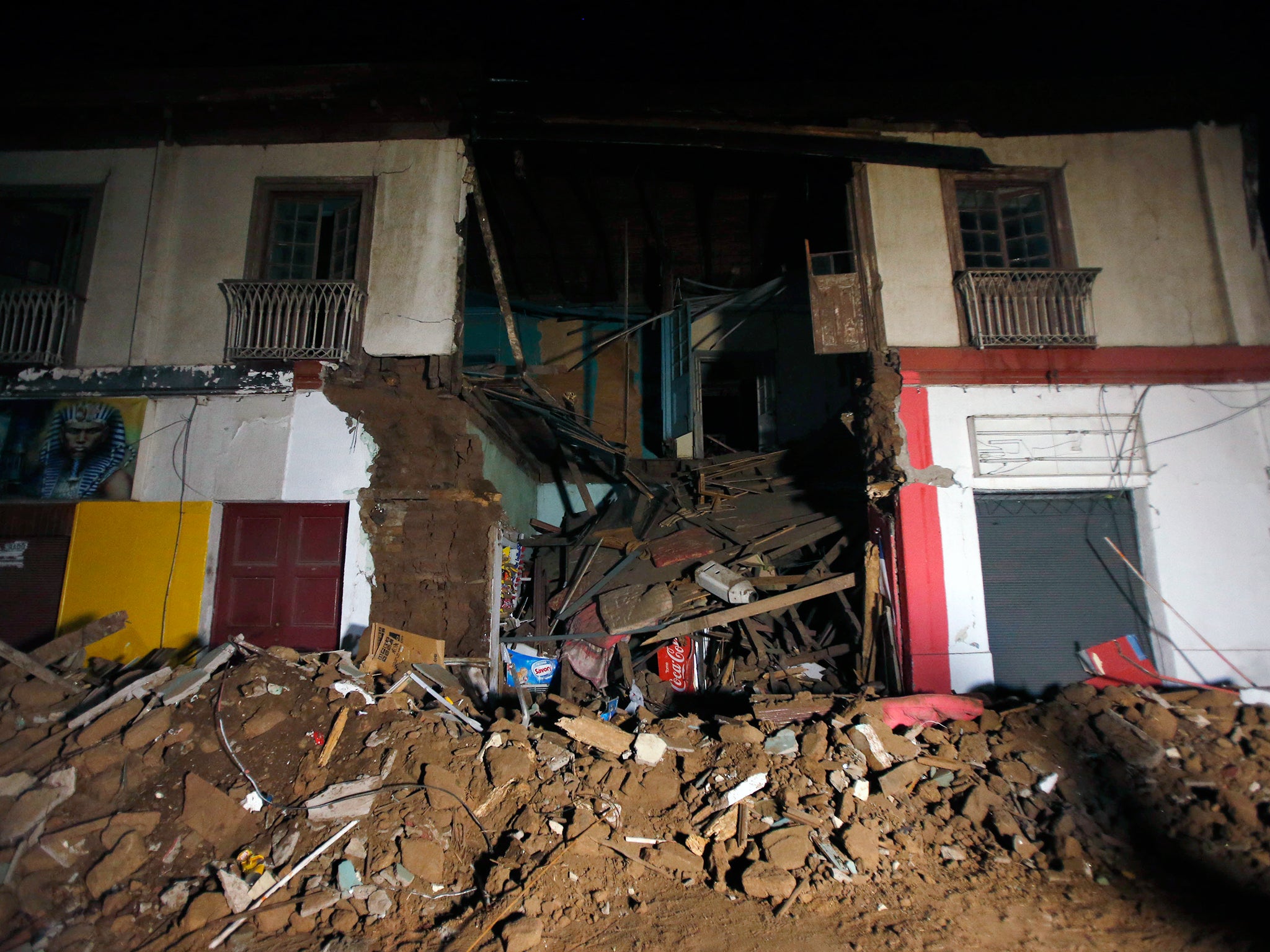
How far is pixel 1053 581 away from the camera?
668 cm

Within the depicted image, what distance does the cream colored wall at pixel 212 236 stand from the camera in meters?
7.27

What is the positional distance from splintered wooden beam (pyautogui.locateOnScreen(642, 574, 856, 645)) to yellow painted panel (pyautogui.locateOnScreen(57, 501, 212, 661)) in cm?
551

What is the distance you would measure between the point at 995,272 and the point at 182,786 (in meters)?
9.32

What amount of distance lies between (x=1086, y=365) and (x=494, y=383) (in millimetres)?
7091

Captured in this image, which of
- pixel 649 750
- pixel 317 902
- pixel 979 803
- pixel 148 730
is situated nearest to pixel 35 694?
pixel 148 730

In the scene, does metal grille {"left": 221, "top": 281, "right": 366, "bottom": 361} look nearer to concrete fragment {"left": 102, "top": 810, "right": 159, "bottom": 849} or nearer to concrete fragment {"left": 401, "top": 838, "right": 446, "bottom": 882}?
concrete fragment {"left": 102, "top": 810, "right": 159, "bottom": 849}

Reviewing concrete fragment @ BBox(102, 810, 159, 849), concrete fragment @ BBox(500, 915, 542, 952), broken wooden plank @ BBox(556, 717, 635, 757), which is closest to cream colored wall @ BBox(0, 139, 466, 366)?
broken wooden plank @ BBox(556, 717, 635, 757)

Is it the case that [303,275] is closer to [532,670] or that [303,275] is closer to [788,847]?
[532,670]

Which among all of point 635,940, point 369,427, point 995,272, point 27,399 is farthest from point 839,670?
point 27,399

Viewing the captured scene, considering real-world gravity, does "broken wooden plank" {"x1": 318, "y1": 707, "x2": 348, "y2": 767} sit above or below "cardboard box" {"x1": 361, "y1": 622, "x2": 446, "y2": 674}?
below

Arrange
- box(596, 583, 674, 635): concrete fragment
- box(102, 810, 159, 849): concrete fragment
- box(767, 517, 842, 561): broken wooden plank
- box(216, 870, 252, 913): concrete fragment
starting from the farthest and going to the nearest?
box(767, 517, 842, 561): broken wooden plank < box(596, 583, 674, 635): concrete fragment < box(102, 810, 159, 849): concrete fragment < box(216, 870, 252, 913): concrete fragment

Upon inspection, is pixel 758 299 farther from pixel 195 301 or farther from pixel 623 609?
pixel 195 301

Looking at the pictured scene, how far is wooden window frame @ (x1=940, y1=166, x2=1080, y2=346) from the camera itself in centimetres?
744

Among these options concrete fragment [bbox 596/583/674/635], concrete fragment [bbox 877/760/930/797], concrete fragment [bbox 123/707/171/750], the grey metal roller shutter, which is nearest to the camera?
concrete fragment [bbox 123/707/171/750]
